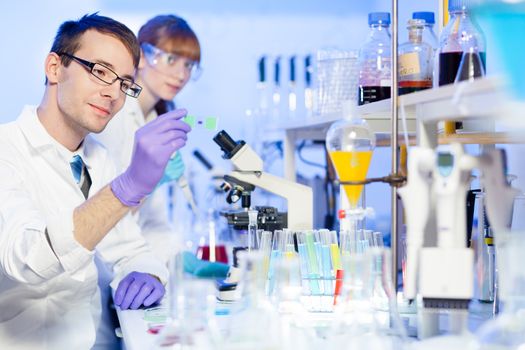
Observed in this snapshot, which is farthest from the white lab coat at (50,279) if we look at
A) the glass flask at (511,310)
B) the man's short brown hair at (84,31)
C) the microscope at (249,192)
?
the glass flask at (511,310)

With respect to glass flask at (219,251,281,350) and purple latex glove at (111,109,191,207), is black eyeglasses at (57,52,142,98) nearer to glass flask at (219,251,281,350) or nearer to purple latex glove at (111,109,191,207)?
purple latex glove at (111,109,191,207)

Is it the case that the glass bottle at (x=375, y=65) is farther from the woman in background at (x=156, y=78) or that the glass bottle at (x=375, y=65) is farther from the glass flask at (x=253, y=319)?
the woman in background at (x=156, y=78)

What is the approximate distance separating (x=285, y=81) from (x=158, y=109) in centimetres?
143

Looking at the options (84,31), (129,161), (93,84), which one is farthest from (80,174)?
(129,161)

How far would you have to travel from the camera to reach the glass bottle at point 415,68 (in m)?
1.87

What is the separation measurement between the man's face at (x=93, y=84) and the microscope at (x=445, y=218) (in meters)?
1.32

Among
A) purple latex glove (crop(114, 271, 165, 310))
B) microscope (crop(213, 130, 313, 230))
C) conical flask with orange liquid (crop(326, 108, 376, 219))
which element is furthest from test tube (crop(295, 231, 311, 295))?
purple latex glove (crop(114, 271, 165, 310))

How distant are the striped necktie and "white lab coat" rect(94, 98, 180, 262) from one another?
1.78 feet

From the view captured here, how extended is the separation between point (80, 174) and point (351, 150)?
1.33 m

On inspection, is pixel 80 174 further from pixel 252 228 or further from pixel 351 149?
pixel 351 149

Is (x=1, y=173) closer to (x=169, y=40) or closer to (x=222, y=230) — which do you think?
(x=169, y=40)

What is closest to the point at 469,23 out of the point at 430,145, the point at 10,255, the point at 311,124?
the point at 430,145

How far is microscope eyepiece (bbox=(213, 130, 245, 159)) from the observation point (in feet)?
7.47

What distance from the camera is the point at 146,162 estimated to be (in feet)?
6.50
